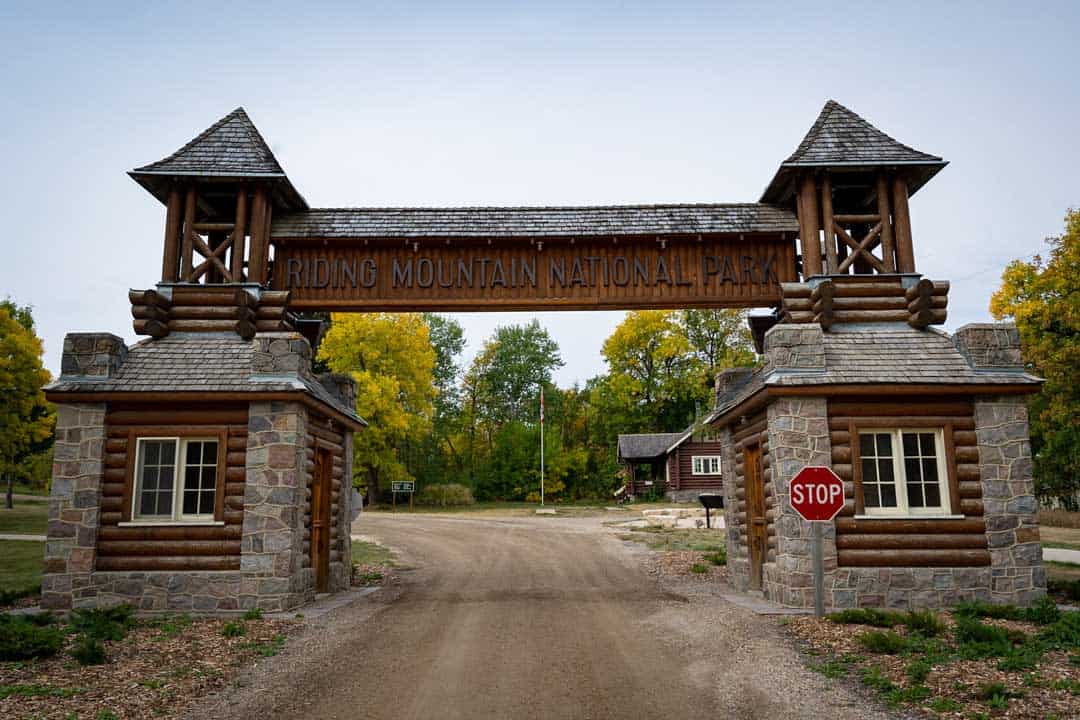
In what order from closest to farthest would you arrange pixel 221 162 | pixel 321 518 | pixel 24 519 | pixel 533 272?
1. pixel 221 162
2. pixel 321 518
3. pixel 533 272
4. pixel 24 519

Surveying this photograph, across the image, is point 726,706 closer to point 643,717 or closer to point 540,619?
point 643,717

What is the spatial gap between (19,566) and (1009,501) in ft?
67.3

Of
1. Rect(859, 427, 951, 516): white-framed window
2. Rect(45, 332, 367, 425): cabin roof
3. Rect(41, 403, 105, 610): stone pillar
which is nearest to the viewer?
Rect(41, 403, 105, 610): stone pillar

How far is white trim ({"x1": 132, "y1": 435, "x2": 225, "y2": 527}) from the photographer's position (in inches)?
458

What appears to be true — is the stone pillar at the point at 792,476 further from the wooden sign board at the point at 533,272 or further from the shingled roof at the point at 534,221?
the shingled roof at the point at 534,221

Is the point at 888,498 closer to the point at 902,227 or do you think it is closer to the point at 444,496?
the point at 902,227

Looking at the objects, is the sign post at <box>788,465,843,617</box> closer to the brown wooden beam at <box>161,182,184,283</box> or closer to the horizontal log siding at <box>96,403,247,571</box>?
the horizontal log siding at <box>96,403,247,571</box>

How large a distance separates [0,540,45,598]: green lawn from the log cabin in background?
351 centimetres

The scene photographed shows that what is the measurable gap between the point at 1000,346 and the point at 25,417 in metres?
31.1

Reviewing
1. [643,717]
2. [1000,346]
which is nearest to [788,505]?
[1000,346]

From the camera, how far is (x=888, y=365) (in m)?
12.0

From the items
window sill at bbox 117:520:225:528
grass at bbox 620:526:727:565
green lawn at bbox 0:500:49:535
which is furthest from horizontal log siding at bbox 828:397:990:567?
green lawn at bbox 0:500:49:535

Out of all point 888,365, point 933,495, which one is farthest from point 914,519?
point 888,365

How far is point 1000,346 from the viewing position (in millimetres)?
12008
